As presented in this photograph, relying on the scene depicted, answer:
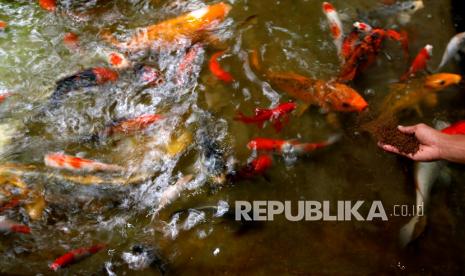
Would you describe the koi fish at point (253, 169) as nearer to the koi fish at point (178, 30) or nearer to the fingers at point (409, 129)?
the fingers at point (409, 129)

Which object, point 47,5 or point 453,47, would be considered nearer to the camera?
point 453,47

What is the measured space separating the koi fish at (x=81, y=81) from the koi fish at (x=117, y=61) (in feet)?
0.50

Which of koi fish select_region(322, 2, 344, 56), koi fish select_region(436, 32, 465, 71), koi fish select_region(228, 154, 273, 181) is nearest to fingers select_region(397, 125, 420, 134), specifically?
koi fish select_region(228, 154, 273, 181)

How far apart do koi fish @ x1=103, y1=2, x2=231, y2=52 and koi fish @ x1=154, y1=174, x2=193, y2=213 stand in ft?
5.56

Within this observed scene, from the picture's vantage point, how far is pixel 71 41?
4.19 meters

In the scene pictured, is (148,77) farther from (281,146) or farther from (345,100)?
(345,100)

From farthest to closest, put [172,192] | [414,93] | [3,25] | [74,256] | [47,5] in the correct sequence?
[47,5], [3,25], [414,93], [172,192], [74,256]

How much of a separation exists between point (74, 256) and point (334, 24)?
3.56 metres

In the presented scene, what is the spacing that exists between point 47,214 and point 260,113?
2055 mm

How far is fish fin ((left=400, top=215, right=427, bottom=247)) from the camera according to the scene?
3.03m

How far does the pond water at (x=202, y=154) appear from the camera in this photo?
295cm

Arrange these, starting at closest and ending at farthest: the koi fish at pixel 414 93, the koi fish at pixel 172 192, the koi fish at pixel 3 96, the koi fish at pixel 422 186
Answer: the koi fish at pixel 422 186, the koi fish at pixel 172 192, the koi fish at pixel 414 93, the koi fish at pixel 3 96

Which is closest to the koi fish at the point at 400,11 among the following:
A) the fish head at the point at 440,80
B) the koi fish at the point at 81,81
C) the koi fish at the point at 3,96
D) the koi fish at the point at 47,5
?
the fish head at the point at 440,80

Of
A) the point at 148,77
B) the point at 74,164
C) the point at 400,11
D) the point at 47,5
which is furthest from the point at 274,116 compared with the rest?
the point at 47,5
